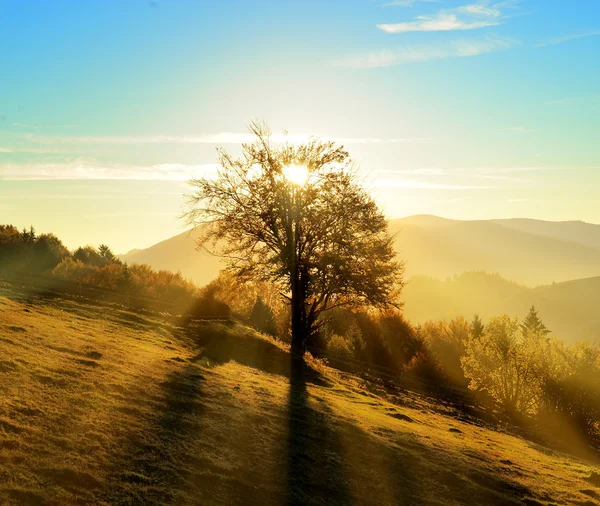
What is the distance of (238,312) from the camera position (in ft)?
137

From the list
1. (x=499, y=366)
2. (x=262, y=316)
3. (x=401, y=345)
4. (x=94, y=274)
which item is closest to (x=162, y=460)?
(x=94, y=274)

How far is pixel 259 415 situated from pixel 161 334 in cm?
1132

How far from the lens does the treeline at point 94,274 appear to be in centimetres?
3325

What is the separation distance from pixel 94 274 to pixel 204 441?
93.3 feet

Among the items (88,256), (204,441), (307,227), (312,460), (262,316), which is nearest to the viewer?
(204,441)

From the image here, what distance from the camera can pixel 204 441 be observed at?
33.6 ft

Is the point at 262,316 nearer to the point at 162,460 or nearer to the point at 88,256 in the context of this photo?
the point at 88,256

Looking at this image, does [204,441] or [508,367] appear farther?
[508,367]

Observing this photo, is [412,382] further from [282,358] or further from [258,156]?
[258,156]

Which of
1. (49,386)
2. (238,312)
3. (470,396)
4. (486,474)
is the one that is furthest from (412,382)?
(49,386)

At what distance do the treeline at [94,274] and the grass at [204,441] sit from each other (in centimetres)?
1368

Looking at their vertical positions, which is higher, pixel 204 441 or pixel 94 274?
pixel 94 274

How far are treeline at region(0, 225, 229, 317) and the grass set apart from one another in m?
13.7

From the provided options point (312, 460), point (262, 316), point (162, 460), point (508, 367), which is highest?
point (162, 460)
